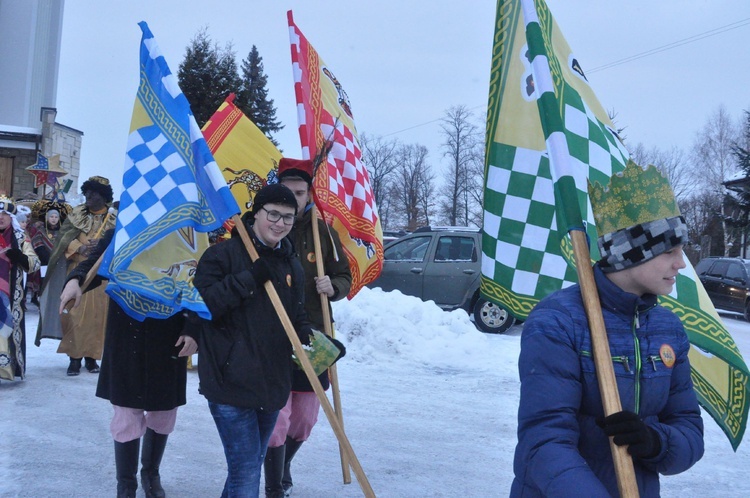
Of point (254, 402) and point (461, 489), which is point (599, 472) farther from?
point (461, 489)

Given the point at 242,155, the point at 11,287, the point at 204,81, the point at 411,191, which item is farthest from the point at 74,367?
the point at 411,191

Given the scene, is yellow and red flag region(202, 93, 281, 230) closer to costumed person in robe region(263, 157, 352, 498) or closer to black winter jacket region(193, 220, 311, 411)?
costumed person in robe region(263, 157, 352, 498)

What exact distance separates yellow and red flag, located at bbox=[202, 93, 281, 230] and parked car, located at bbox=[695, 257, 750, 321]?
49.0 ft

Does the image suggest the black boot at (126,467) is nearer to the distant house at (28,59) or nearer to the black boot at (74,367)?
the black boot at (74,367)

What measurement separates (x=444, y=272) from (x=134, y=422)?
900cm

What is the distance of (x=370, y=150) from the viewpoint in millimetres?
57875

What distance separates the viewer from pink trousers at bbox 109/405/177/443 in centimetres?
408

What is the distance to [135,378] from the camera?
409cm

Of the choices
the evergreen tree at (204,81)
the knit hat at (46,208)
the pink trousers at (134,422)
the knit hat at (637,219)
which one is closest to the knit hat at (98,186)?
the pink trousers at (134,422)

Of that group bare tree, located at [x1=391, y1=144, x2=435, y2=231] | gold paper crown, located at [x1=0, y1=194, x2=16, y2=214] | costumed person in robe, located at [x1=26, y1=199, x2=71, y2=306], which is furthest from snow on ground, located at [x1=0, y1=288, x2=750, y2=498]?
bare tree, located at [x1=391, y1=144, x2=435, y2=231]

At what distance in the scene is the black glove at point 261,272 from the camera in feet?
11.2

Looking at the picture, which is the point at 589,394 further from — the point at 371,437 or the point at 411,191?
the point at 411,191

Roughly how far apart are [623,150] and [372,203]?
2.46 m

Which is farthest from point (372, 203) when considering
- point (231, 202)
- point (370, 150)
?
point (370, 150)
